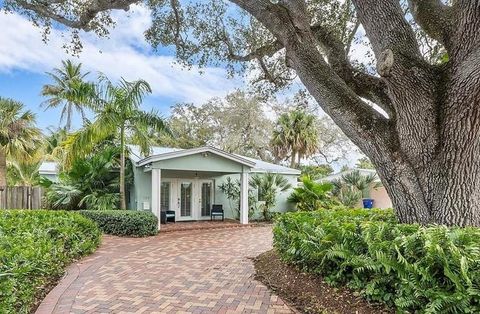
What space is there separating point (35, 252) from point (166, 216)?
9.97m

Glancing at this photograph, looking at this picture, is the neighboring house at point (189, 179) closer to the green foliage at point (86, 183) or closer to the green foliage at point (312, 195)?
the green foliage at point (312, 195)

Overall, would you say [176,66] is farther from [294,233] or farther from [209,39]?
[294,233]

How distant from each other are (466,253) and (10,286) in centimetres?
481

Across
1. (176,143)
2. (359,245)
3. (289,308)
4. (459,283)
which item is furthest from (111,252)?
(176,143)

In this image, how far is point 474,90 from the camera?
4242 mm

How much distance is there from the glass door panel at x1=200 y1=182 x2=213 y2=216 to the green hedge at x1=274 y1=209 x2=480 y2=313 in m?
11.7

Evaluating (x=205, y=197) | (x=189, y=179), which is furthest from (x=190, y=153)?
(x=205, y=197)

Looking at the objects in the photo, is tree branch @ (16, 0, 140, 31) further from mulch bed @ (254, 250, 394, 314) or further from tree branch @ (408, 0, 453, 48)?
mulch bed @ (254, 250, 394, 314)

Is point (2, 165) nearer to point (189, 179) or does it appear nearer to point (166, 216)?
point (166, 216)

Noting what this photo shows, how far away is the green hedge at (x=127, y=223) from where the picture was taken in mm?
11336

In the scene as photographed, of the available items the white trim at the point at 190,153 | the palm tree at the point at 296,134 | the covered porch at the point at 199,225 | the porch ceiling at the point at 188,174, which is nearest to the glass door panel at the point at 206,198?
the porch ceiling at the point at 188,174

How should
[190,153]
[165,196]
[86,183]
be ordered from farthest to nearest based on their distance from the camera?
[165,196]
[86,183]
[190,153]

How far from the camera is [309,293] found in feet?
16.3

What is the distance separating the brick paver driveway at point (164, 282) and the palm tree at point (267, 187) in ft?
23.0
